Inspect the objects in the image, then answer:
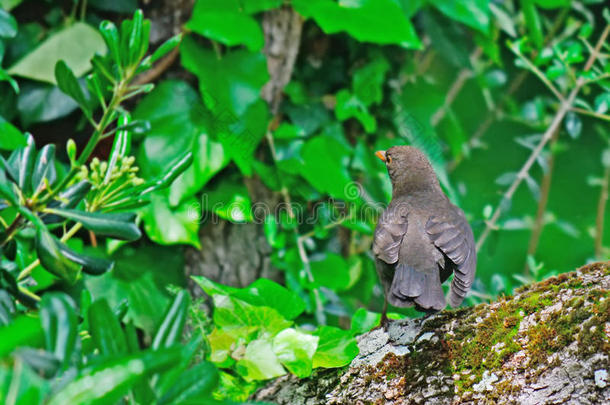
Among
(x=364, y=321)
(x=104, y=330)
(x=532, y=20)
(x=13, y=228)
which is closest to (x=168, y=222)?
(x=364, y=321)

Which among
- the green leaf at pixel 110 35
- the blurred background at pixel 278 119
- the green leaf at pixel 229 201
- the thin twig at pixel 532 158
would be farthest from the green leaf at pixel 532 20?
the green leaf at pixel 110 35

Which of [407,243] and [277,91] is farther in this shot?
[277,91]

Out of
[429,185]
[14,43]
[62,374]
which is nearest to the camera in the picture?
[62,374]

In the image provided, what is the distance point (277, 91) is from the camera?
2180mm

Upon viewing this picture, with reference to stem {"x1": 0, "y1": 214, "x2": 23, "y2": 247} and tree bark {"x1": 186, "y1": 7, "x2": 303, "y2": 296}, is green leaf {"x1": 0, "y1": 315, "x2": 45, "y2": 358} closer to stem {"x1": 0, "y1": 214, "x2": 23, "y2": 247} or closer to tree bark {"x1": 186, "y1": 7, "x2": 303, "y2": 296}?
stem {"x1": 0, "y1": 214, "x2": 23, "y2": 247}

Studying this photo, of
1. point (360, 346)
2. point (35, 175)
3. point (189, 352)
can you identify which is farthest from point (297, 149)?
point (189, 352)

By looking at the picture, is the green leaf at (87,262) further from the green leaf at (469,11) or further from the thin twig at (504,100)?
the thin twig at (504,100)

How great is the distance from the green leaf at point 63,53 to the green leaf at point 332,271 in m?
1.05

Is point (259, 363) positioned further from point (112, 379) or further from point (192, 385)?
point (112, 379)

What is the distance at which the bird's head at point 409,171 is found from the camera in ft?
5.91

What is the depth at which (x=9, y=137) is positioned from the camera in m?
1.76

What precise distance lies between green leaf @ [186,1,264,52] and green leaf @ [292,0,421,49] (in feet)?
0.68

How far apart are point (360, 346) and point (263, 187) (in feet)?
3.19

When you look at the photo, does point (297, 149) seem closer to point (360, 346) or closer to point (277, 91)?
point (277, 91)
